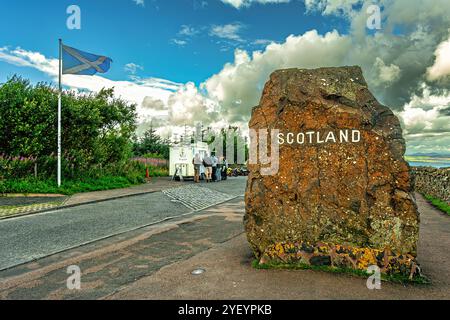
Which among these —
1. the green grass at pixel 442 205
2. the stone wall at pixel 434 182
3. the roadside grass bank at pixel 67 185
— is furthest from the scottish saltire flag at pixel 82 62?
the green grass at pixel 442 205

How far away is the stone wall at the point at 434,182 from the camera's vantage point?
1368 centimetres

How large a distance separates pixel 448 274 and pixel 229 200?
10.7 meters

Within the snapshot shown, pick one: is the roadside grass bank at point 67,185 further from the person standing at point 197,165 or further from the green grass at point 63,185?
the person standing at point 197,165

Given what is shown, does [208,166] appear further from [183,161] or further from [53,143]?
[53,143]

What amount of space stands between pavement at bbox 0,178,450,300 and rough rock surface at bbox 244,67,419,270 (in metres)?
0.52

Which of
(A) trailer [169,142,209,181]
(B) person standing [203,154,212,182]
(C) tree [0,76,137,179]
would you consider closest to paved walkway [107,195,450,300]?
(C) tree [0,76,137,179]

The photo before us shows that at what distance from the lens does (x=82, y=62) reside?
18.6 meters

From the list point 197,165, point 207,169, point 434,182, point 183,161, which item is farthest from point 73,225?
point 183,161

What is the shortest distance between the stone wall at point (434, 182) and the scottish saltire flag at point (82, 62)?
1458 cm

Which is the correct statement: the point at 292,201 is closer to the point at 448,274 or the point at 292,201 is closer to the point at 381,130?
the point at 381,130

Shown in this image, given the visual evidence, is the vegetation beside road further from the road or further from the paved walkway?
the paved walkway

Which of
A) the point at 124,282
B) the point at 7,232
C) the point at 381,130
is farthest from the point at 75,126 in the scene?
the point at 381,130

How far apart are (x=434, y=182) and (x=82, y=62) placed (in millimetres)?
Result: 16804
